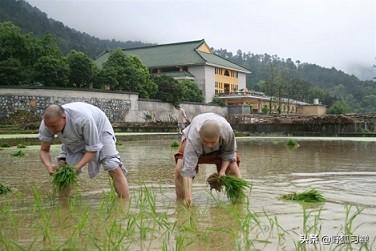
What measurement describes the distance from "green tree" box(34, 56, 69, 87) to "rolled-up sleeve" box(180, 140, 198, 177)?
25.1 metres

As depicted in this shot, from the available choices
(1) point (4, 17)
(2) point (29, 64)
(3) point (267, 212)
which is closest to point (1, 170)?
(3) point (267, 212)

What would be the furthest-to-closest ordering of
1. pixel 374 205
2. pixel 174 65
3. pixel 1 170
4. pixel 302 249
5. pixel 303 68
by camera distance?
pixel 303 68 < pixel 174 65 < pixel 1 170 < pixel 374 205 < pixel 302 249

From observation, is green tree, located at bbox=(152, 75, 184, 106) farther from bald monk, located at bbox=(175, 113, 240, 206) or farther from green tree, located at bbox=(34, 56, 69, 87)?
bald monk, located at bbox=(175, 113, 240, 206)

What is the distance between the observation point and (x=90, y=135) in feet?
13.1

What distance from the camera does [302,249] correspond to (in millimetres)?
2475

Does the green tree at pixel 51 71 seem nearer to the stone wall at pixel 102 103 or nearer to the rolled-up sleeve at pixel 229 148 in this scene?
the stone wall at pixel 102 103

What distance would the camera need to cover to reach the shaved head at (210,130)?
3.56 m

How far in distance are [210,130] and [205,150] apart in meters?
0.48

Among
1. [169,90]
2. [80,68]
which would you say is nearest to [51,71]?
[80,68]

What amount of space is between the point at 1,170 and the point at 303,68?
86756 millimetres

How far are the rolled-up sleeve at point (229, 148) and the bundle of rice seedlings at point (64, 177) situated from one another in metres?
1.29

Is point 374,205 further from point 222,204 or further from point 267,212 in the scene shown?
point 222,204

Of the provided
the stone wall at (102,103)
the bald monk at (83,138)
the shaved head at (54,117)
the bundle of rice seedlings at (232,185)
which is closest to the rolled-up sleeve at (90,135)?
the bald monk at (83,138)

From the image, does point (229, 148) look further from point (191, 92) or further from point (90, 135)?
point (191, 92)
